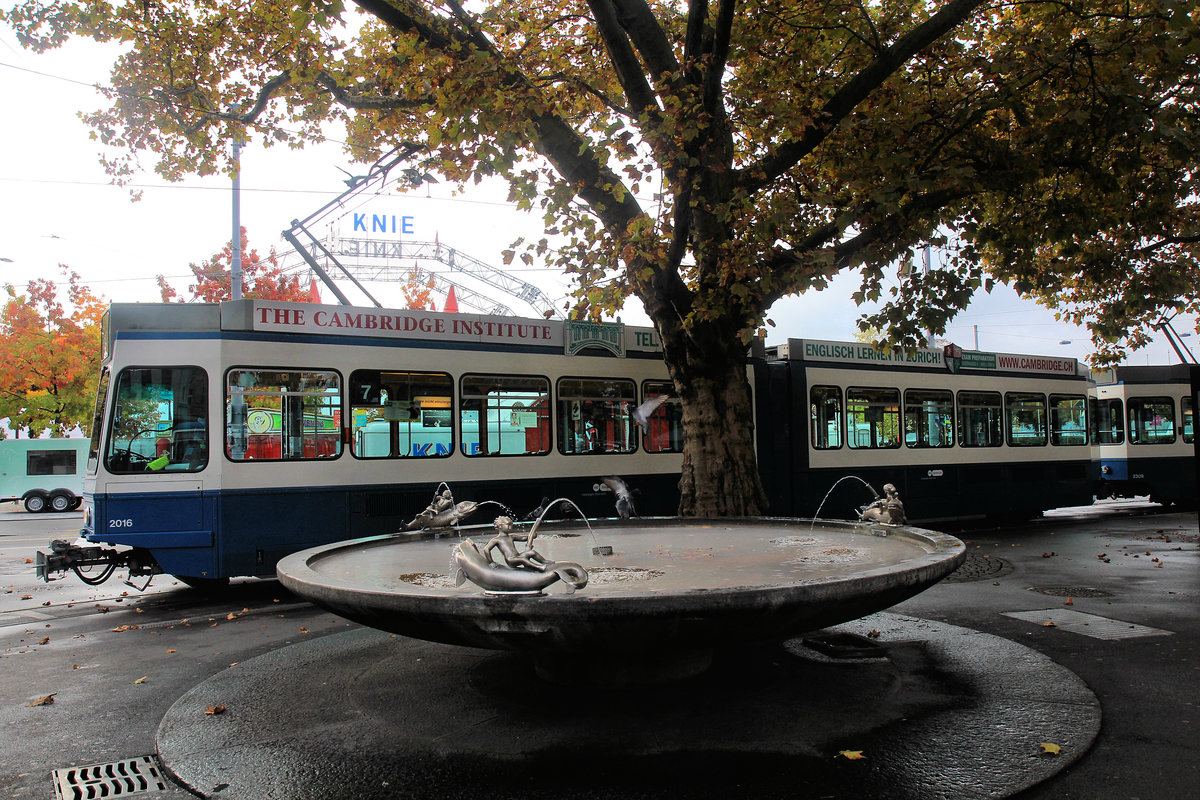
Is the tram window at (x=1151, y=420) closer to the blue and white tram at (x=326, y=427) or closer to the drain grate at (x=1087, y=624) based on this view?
the blue and white tram at (x=326, y=427)

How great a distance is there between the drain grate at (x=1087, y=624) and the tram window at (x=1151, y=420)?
17.0 m

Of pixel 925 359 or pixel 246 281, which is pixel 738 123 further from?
pixel 246 281

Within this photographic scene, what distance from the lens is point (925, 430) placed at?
1633 cm

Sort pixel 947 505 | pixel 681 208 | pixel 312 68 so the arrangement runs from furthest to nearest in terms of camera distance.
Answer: pixel 947 505 < pixel 312 68 < pixel 681 208

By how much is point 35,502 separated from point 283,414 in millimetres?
23635

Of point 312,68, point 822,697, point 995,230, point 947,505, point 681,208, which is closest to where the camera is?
point 822,697

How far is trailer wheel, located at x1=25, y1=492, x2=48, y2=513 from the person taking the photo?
90.9ft

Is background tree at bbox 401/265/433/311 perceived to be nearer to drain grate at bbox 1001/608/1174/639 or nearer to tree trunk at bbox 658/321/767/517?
tree trunk at bbox 658/321/767/517

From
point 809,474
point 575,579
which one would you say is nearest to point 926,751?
point 575,579

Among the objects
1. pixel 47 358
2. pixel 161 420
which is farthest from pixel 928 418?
pixel 47 358

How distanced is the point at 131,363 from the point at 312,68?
4.68 m

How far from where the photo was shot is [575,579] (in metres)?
4.11

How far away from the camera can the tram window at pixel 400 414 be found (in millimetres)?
10719

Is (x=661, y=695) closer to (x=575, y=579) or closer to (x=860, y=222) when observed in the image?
(x=575, y=579)
